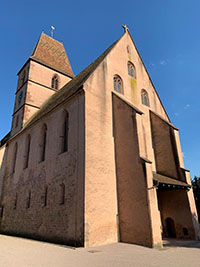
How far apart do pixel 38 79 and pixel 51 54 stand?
22.1ft

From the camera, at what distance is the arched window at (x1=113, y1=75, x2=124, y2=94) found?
15.5 m

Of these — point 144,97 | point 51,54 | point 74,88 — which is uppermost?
point 51,54

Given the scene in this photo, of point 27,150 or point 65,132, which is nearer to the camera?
point 65,132

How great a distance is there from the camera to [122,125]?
13.1 m

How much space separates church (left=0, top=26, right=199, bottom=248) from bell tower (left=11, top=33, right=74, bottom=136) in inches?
167

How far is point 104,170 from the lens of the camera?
11719 mm

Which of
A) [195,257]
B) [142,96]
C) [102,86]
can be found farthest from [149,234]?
[142,96]

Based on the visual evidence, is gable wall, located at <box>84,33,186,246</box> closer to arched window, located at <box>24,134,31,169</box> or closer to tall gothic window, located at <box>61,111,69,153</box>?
tall gothic window, located at <box>61,111,69,153</box>

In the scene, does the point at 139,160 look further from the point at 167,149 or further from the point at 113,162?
the point at 167,149

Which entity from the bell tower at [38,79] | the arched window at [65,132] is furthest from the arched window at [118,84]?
the bell tower at [38,79]

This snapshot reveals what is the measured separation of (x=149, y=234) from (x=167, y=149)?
23.8 ft

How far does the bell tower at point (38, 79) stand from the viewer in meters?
22.5

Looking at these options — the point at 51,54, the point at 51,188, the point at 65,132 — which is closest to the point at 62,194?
the point at 51,188

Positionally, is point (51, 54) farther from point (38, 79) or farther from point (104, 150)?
point (104, 150)
